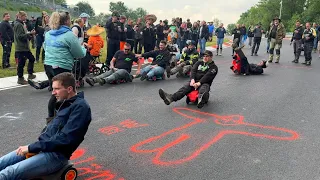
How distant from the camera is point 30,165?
3061 millimetres

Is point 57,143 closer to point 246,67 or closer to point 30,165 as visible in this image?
point 30,165

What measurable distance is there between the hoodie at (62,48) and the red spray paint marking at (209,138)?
6.01 feet

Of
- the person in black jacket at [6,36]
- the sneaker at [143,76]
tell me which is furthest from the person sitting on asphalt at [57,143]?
the person in black jacket at [6,36]

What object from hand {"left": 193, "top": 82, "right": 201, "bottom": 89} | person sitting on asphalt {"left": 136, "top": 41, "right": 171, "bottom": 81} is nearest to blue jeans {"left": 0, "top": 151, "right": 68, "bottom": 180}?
hand {"left": 193, "top": 82, "right": 201, "bottom": 89}

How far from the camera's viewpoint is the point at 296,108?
6.79 m

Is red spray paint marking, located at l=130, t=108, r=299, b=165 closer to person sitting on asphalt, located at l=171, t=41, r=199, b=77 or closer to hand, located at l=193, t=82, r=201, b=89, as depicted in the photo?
hand, located at l=193, t=82, r=201, b=89

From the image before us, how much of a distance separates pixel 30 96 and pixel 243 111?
468 cm

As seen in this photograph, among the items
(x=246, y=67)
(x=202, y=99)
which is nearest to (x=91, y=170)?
(x=202, y=99)

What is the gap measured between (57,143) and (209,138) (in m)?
2.55

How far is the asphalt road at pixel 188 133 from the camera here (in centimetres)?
392

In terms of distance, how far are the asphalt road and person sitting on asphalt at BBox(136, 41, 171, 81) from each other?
975mm

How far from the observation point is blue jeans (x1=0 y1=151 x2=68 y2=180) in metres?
2.99

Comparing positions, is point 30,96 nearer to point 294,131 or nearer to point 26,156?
point 26,156

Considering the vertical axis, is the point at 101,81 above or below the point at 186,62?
below
